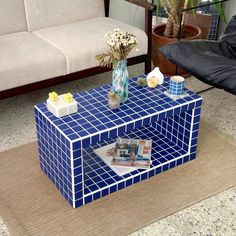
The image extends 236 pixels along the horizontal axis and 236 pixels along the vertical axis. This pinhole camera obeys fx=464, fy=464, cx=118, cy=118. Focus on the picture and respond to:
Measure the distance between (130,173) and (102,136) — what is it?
39 cm

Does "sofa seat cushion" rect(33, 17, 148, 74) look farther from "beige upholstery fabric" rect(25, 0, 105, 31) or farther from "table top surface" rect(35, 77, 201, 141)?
"table top surface" rect(35, 77, 201, 141)

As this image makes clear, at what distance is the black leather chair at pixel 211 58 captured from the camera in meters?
2.83

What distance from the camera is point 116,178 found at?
2.46 meters

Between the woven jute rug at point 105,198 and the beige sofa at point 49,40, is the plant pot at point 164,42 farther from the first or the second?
the woven jute rug at point 105,198

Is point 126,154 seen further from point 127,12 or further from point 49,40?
point 127,12

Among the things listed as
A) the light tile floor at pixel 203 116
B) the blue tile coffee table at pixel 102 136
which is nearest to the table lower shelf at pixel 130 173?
the blue tile coffee table at pixel 102 136

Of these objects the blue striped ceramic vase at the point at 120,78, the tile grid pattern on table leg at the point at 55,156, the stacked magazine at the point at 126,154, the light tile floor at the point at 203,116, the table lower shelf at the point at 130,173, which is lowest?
the light tile floor at the point at 203,116

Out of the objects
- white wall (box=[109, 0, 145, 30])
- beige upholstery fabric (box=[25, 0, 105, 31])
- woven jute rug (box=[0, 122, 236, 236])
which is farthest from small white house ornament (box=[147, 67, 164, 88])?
white wall (box=[109, 0, 145, 30])

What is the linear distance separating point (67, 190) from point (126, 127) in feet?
1.43

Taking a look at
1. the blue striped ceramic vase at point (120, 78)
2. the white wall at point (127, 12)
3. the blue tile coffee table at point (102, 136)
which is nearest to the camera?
the blue tile coffee table at point (102, 136)

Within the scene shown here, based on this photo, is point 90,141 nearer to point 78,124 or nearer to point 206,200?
point 78,124

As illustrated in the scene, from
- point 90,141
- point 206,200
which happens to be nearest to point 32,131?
point 90,141

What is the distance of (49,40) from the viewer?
3.17 metres

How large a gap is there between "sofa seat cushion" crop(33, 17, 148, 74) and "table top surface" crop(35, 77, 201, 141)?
496mm
